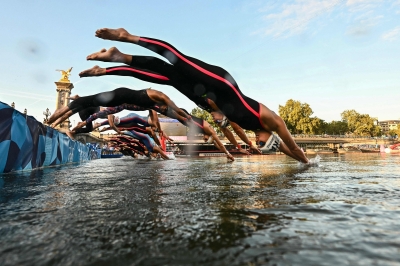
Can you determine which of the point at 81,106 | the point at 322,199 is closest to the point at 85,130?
the point at 81,106

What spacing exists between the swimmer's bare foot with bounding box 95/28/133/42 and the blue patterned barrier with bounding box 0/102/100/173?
323 cm

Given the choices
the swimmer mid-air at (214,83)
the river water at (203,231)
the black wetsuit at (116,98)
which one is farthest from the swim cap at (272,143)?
the black wetsuit at (116,98)

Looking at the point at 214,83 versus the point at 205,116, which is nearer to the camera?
the point at 214,83

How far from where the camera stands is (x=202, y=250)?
3.65 feet

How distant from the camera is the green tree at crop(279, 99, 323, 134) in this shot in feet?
258

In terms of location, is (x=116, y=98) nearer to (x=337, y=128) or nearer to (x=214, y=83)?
(x=214, y=83)

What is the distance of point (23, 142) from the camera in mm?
6770

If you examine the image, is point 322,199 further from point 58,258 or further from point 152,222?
A: point 58,258

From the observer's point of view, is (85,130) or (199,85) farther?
(85,130)

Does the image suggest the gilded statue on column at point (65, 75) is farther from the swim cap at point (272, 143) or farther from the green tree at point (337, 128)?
the green tree at point (337, 128)

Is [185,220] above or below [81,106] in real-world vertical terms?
below

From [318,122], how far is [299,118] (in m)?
5.91

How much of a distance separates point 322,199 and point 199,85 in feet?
10.5

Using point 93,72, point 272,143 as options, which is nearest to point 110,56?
point 93,72
